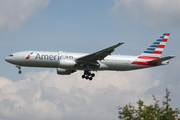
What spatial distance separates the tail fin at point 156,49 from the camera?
44.7 m

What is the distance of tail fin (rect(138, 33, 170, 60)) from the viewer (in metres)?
44.7

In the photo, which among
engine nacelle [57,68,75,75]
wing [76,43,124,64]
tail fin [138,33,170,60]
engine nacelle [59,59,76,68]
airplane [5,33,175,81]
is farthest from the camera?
engine nacelle [57,68,75,75]

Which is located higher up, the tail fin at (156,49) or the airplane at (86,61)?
the tail fin at (156,49)

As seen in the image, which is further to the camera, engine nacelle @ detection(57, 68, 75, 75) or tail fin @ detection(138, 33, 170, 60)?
engine nacelle @ detection(57, 68, 75, 75)

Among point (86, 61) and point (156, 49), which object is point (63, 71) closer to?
point (86, 61)

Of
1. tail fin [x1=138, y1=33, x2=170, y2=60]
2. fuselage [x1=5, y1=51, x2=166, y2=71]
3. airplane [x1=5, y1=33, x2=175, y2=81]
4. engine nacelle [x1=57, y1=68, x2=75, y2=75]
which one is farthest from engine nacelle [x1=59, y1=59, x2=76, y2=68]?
tail fin [x1=138, y1=33, x2=170, y2=60]

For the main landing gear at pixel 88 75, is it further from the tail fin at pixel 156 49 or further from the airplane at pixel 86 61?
the tail fin at pixel 156 49

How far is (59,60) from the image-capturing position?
39750 mm

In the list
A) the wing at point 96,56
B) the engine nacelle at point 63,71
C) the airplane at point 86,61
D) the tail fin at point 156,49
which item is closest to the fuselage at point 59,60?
the airplane at point 86,61

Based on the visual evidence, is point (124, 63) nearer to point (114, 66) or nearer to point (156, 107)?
point (114, 66)

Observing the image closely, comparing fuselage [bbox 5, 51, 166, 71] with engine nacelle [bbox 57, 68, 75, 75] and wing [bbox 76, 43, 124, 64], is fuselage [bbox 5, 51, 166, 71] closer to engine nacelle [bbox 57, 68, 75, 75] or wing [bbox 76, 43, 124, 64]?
wing [bbox 76, 43, 124, 64]

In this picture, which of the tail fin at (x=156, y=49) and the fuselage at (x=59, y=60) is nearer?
the fuselage at (x=59, y=60)

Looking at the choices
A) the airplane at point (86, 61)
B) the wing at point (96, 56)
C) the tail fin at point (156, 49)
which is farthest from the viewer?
the tail fin at point (156, 49)

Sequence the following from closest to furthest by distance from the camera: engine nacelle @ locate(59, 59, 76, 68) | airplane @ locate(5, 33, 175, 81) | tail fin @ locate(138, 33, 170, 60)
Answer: engine nacelle @ locate(59, 59, 76, 68) → airplane @ locate(5, 33, 175, 81) → tail fin @ locate(138, 33, 170, 60)
